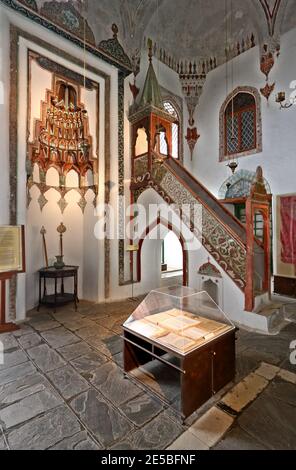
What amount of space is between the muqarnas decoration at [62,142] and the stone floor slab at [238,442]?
5186 mm

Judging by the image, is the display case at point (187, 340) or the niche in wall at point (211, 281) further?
the niche in wall at point (211, 281)

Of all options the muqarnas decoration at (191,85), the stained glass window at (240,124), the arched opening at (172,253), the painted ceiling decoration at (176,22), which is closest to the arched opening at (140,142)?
the painted ceiling decoration at (176,22)

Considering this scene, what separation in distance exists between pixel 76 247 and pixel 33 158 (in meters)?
2.51

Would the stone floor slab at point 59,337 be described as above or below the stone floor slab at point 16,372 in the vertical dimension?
above

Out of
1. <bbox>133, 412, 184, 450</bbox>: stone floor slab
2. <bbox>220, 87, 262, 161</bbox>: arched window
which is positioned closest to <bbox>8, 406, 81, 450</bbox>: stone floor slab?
<bbox>133, 412, 184, 450</bbox>: stone floor slab

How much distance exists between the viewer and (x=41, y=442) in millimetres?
1957

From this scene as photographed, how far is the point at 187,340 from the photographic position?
7.89 ft

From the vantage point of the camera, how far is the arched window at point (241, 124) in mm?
7661

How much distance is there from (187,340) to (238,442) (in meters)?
0.87

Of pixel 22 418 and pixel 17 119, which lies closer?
pixel 22 418

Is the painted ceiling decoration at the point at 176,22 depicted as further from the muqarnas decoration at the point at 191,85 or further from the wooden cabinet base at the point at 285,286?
the wooden cabinet base at the point at 285,286

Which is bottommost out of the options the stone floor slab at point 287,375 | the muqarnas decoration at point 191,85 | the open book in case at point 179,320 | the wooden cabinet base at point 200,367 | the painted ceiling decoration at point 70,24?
the stone floor slab at point 287,375
